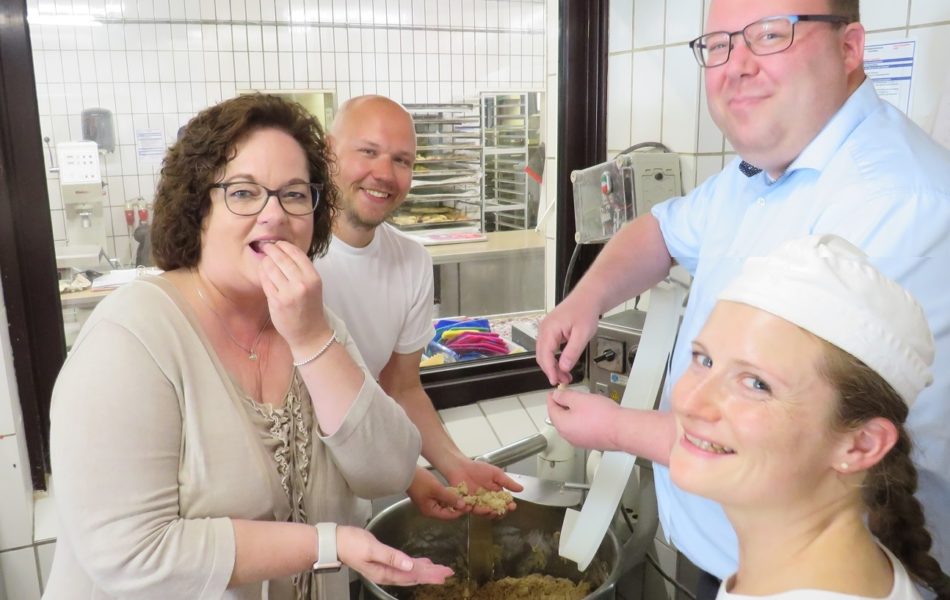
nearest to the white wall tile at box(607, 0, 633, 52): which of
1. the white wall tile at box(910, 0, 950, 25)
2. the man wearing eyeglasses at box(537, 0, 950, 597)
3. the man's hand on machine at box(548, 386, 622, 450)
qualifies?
the white wall tile at box(910, 0, 950, 25)

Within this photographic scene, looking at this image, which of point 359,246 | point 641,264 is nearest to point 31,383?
Result: point 359,246

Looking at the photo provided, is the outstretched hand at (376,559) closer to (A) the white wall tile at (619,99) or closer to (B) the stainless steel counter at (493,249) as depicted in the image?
(A) the white wall tile at (619,99)

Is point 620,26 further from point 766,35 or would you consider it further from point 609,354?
point 766,35

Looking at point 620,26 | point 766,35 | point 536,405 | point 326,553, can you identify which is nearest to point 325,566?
point 326,553

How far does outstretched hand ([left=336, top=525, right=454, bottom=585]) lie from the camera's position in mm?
1042

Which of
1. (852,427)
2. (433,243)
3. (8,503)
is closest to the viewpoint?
(852,427)

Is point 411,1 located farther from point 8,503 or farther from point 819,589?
point 819,589

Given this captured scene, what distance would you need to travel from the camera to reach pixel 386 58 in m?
2.94

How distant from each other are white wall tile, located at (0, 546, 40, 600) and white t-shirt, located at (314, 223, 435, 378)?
0.87 m

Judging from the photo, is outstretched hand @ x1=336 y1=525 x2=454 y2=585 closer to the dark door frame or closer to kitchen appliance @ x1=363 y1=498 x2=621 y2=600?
kitchen appliance @ x1=363 y1=498 x2=621 y2=600

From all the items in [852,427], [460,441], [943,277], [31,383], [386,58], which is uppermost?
[386,58]

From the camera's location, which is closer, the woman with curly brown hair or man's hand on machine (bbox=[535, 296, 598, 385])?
the woman with curly brown hair

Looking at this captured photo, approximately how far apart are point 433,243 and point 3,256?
1.91m

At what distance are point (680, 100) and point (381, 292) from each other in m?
1.00
